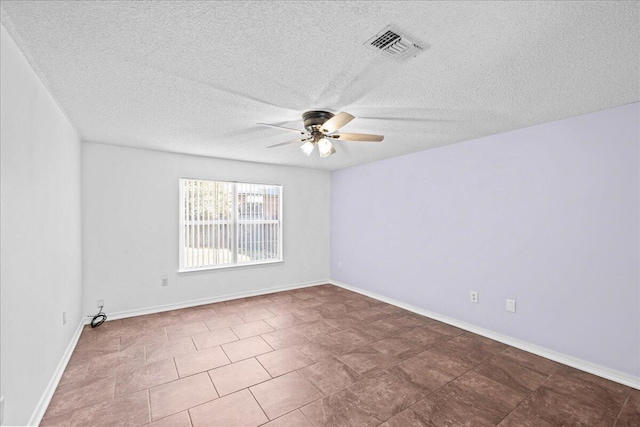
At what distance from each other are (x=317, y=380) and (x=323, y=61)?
2.36m

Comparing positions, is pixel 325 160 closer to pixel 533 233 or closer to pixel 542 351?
pixel 533 233

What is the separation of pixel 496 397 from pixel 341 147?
299cm

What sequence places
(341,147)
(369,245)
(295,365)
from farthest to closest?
(369,245) < (341,147) < (295,365)

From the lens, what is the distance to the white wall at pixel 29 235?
4.85 feet

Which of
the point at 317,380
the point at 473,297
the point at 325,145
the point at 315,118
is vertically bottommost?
the point at 317,380

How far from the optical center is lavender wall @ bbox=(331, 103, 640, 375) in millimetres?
2406

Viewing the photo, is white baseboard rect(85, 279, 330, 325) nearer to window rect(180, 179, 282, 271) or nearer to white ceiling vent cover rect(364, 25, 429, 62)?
window rect(180, 179, 282, 271)

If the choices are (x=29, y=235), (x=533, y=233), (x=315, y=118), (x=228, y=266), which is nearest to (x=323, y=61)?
(x=315, y=118)

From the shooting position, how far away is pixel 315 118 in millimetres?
2496

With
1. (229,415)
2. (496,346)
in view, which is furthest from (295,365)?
(496,346)

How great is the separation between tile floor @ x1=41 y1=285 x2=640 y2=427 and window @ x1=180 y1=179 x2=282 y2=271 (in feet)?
3.84

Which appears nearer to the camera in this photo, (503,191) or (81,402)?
(81,402)

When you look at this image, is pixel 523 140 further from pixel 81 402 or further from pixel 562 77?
pixel 81 402

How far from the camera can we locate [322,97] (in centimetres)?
222
